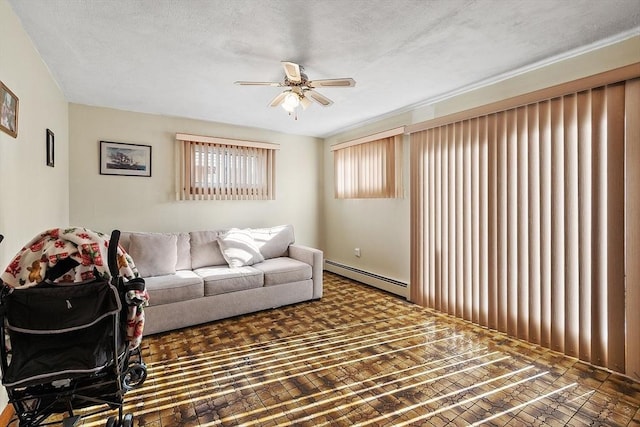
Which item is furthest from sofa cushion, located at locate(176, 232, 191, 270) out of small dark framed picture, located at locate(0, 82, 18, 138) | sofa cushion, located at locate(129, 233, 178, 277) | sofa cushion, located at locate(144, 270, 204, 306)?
small dark framed picture, located at locate(0, 82, 18, 138)

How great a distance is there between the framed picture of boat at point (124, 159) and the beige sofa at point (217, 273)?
0.94 meters

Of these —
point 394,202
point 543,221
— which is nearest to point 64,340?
point 543,221

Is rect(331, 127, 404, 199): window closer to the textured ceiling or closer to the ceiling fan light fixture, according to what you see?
the textured ceiling

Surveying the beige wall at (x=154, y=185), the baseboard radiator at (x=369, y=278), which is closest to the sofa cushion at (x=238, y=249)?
the beige wall at (x=154, y=185)

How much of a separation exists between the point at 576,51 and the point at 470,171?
1201 millimetres

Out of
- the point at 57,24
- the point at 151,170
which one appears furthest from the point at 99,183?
the point at 57,24

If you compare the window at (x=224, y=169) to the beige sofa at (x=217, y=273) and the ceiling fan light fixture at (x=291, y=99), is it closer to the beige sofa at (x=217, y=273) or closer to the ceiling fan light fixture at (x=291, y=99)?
the beige sofa at (x=217, y=273)

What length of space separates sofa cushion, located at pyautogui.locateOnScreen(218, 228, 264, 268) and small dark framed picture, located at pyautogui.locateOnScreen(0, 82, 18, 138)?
221 centimetres

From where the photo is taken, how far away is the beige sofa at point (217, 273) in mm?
3014

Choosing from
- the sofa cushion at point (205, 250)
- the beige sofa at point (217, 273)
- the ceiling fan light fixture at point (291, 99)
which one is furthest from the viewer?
the sofa cushion at point (205, 250)

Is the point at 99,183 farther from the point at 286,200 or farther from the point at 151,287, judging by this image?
the point at 286,200

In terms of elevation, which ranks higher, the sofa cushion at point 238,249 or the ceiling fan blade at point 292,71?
the ceiling fan blade at point 292,71

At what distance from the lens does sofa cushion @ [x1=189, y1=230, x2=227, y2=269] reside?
373 cm

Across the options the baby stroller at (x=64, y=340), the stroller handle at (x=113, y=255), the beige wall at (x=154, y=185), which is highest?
the beige wall at (x=154, y=185)
